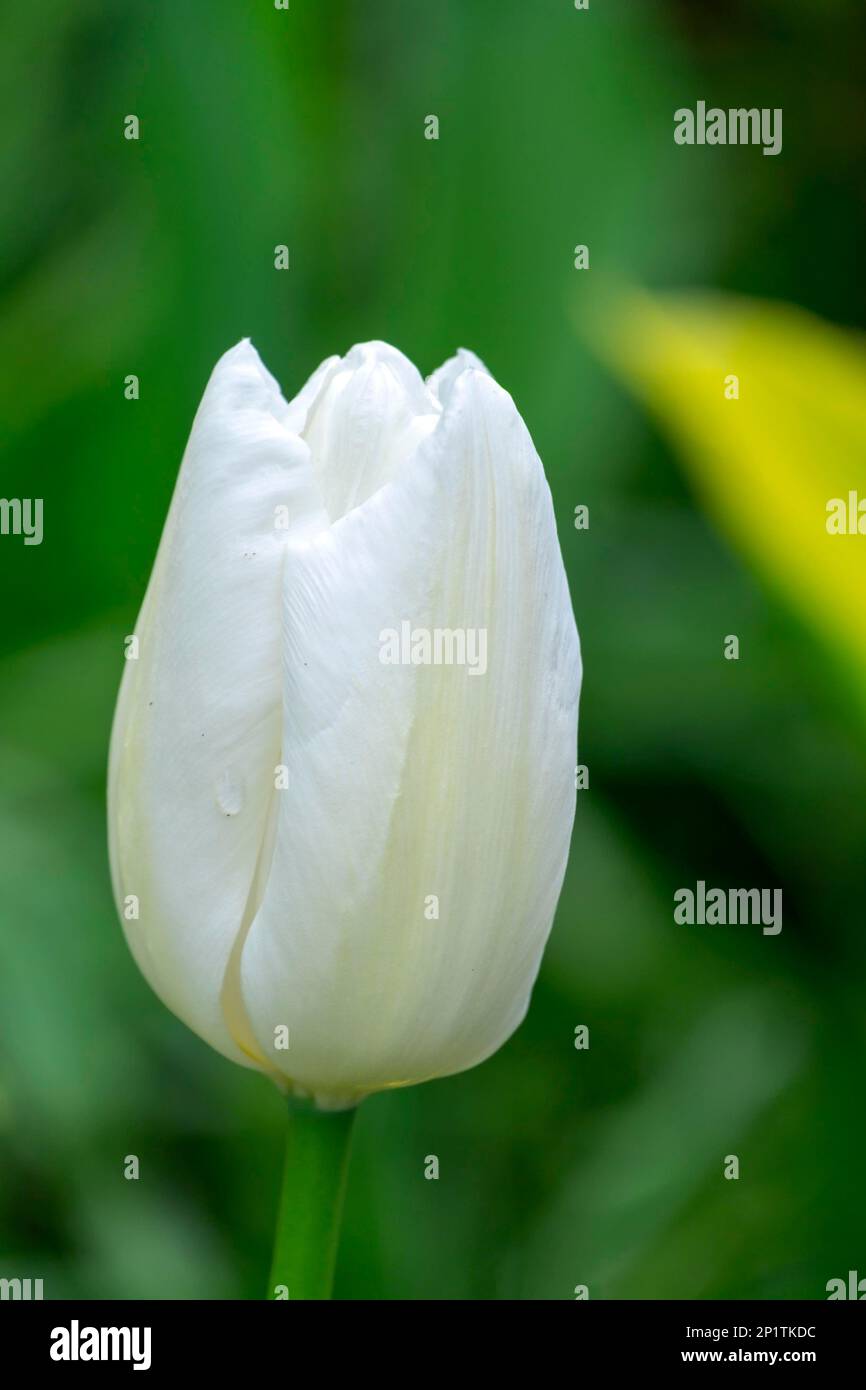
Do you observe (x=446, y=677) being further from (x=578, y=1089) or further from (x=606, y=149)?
(x=606, y=149)

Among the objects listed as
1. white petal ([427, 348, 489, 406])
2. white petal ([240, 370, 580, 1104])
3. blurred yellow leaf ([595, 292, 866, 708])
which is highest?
blurred yellow leaf ([595, 292, 866, 708])

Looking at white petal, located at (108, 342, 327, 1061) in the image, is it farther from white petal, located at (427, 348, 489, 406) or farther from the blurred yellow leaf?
the blurred yellow leaf

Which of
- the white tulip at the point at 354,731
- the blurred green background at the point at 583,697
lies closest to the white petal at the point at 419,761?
the white tulip at the point at 354,731

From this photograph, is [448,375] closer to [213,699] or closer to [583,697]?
[213,699]

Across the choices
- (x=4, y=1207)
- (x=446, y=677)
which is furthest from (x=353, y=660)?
(x=4, y=1207)

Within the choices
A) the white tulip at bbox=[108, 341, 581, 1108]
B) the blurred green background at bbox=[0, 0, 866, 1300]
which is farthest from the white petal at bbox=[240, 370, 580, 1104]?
the blurred green background at bbox=[0, 0, 866, 1300]

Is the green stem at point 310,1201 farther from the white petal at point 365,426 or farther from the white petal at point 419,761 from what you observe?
the white petal at point 365,426
